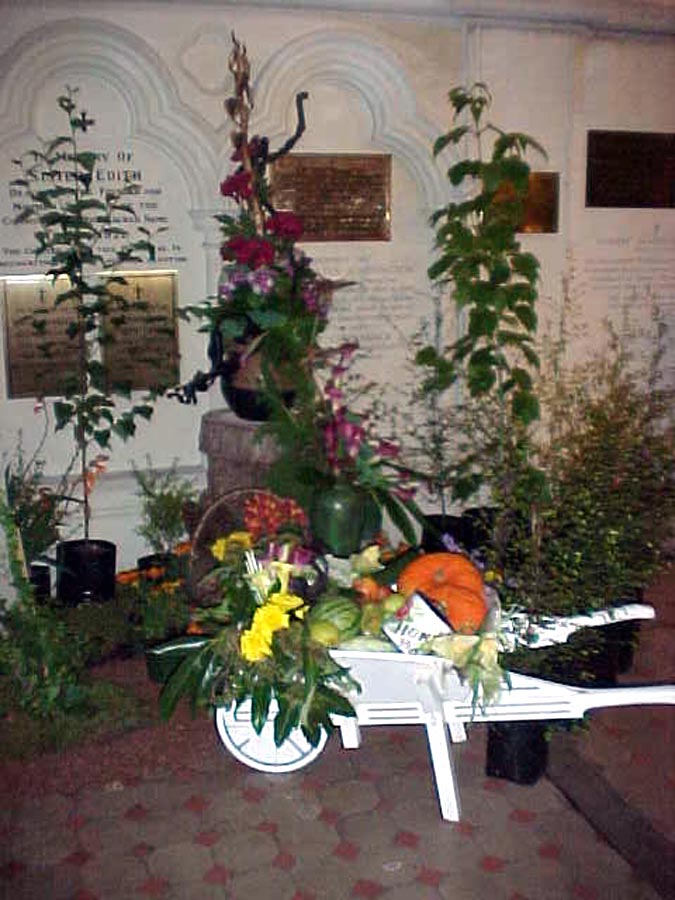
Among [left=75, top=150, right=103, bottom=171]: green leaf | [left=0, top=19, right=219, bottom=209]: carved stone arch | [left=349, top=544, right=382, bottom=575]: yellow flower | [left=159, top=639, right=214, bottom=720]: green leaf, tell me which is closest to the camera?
[left=159, top=639, right=214, bottom=720]: green leaf

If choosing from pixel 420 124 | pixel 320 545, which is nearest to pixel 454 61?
pixel 420 124

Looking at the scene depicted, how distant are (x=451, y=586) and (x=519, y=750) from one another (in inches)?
26.0

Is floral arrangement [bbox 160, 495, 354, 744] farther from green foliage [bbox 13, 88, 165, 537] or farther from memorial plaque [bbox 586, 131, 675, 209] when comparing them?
memorial plaque [bbox 586, 131, 675, 209]

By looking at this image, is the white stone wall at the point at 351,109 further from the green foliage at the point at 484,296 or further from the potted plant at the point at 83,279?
the green foliage at the point at 484,296

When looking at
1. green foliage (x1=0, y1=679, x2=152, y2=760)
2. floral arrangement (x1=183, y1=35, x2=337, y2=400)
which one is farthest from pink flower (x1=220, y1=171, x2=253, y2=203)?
green foliage (x1=0, y1=679, x2=152, y2=760)

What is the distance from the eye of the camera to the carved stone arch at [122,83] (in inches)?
195

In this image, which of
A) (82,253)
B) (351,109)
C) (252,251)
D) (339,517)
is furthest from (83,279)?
(339,517)

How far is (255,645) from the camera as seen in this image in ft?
9.34

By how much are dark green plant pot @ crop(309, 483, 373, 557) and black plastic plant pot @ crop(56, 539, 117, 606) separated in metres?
1.64

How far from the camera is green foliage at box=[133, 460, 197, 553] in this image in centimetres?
502

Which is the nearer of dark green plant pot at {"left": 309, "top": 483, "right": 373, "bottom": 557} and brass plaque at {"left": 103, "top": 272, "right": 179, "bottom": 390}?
dark green plant pot at {"left": 309, "top": 483, "right": 373, "bottom": 557}

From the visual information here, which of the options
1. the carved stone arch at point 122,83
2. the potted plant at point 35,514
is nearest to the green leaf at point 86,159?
the carved stone arch at point 122,83

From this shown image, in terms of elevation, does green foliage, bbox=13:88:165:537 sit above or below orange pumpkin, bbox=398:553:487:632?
above

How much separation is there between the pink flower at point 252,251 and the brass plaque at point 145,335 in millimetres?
987
